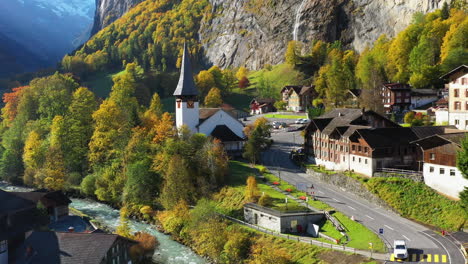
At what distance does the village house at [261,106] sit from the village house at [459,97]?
66.0 metres

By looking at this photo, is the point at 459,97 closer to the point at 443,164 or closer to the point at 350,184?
the point at 443,164

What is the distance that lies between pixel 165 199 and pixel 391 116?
40717mm

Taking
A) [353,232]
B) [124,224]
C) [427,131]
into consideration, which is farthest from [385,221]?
[124,224]

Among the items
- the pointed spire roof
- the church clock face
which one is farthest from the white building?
the pointed spire roof

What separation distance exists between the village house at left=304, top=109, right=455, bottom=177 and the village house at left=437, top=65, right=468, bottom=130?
3425 millimetres

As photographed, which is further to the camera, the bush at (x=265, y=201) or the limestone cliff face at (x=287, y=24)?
the limestone cliff face at (x=287, y=24)

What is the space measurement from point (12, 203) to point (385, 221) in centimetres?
3752

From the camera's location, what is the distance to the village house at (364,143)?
169 ft

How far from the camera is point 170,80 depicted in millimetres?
139125

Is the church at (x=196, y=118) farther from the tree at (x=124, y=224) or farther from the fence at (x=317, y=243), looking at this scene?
the fence at (x=317, y=243)

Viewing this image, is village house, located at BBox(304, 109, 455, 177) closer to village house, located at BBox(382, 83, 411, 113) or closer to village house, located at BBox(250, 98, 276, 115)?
village house, located at BBox(382, 83, 411, 113)

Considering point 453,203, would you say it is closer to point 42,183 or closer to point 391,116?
point 391,116

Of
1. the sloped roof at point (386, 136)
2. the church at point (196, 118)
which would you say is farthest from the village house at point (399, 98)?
the sloped roof at point (386, 136)

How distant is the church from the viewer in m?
74.1
